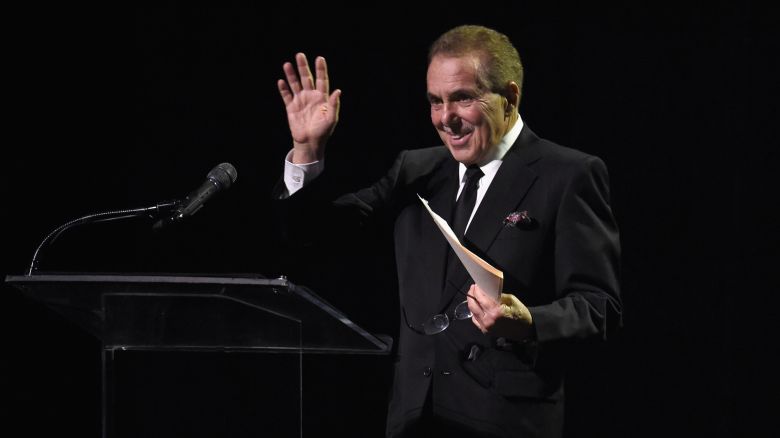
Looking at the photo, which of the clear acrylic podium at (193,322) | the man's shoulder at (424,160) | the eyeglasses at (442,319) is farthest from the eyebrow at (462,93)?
the clear acrylic podium at (193,322)

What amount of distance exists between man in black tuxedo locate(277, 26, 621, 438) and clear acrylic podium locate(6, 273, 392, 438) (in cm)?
26

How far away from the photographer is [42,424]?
140 inches

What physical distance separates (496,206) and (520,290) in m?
0.20

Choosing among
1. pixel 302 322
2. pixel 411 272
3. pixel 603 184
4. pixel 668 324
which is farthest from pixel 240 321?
pixel 668 324

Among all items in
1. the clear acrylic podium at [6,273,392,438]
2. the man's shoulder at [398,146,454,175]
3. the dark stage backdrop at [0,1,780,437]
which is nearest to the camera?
the clear acrylic podium at [6,273,392,438]

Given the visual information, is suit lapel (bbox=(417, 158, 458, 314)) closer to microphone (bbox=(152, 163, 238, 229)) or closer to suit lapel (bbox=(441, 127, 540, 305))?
suit lapel (bbox=(441, 127, 540, 305))

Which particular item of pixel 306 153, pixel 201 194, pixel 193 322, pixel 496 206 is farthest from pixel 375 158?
pixel 193 322

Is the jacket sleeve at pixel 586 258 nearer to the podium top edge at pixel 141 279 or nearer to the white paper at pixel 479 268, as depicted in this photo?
the white paper at pixel 479 268

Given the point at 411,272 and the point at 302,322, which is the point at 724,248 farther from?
the point at 302,322

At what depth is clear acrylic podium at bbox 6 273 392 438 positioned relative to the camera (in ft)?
6.18

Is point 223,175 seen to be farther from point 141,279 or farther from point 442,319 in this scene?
point 442,319

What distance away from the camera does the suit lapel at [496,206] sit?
2195mm

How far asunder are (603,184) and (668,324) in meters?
1.13

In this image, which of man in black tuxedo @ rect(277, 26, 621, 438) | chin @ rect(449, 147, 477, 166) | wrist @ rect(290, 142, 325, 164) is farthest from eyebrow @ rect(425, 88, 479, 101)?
wrist @ rect(290, 142, 325, 164)
